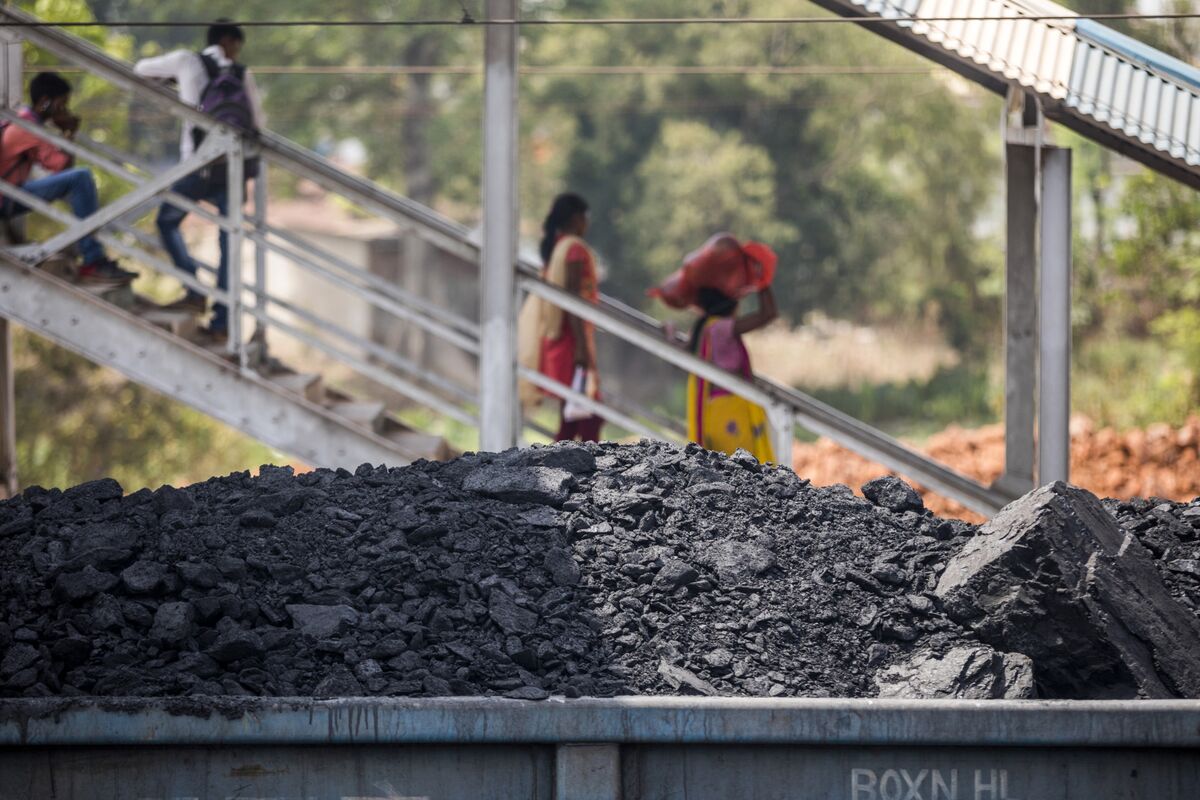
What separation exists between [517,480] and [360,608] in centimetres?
69

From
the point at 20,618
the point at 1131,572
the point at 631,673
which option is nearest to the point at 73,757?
the point at 20,618

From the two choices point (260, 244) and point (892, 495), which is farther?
point (260, 244)

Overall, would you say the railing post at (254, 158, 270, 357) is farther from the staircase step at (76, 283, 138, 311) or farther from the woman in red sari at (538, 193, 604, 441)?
the woman in red sari at (538, 193, 604, 441)

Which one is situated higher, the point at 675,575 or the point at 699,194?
the point at 699,194

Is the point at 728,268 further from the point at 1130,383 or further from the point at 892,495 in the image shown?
the point at 1130,383

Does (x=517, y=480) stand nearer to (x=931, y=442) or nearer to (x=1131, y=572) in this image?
(x=1131, y=572)

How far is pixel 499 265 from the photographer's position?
630 cm

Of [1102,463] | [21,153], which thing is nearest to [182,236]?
[21,153]

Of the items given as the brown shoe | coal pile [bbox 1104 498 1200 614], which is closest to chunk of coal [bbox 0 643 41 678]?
coal pile [bbox 1104 498 1200 614]

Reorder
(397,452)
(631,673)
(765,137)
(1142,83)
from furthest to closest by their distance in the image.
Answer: (765,137) → (397,452) → (1142,83) → (631,673)

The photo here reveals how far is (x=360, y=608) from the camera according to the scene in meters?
3.54

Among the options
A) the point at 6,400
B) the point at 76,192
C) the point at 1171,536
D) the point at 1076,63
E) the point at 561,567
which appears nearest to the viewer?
the point at 561,567

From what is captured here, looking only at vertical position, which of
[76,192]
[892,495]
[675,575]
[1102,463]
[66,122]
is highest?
[66,122]

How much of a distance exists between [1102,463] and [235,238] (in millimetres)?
8125
